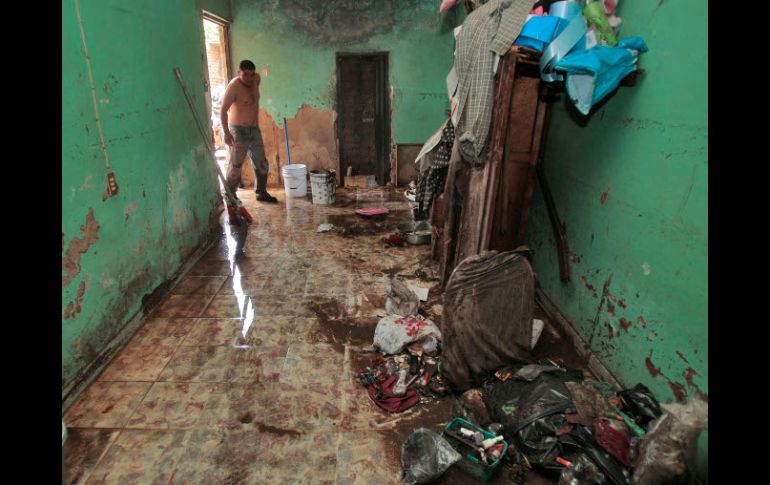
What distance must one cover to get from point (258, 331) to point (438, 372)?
4.49 ft

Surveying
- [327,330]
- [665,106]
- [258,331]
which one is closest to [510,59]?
[665,106]

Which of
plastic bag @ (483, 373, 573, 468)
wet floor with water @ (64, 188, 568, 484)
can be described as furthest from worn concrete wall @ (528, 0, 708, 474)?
wet floor with water @ (64, 188, 568, 484)

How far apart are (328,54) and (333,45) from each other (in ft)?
0.51

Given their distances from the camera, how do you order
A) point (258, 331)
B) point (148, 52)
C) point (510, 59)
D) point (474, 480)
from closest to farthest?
point (474, 480) < point (510, 59) < point (258, 331) < point (148, 52)

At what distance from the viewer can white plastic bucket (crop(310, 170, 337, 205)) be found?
19.9ft

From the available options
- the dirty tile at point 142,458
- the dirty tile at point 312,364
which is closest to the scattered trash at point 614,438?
the dirty tile at point 312,364

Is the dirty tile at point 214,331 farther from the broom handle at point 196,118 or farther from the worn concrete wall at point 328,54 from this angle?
the worn concrete wall at point 328,54

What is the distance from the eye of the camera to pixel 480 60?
2684 millimetres

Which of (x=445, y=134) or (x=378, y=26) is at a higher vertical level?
(x=378, y=26)

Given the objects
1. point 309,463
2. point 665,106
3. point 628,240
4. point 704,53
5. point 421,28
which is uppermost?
point 421,28

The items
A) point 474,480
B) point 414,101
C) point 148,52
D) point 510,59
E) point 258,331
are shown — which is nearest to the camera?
point 474,480

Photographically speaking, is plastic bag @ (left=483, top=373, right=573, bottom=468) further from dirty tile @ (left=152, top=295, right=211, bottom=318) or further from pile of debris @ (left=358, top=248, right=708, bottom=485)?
dirty tile @ (left=152, top=295, right=211, bottom=318)

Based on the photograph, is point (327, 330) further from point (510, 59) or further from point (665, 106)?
point (665, 106)

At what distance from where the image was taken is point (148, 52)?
10.9 ft
